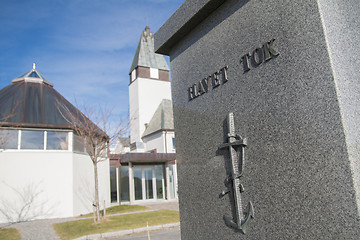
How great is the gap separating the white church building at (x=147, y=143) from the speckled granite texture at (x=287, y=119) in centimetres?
1938

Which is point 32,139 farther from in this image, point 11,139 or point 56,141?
point 56,141

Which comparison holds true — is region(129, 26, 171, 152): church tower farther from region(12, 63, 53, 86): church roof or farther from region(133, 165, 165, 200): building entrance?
region(12, 63, 53, 86): church roof

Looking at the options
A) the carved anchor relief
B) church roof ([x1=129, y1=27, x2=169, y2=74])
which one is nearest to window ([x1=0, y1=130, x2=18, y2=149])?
the carved anchor relief

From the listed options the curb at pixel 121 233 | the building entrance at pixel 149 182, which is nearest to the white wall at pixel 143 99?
the building entrance at pixel 149 182

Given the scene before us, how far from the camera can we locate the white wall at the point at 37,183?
1472 centimetres

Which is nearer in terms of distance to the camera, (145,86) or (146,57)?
(145,86)

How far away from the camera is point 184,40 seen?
3.70 m

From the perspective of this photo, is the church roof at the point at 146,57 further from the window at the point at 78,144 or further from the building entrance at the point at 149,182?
the window at the point at 78,144

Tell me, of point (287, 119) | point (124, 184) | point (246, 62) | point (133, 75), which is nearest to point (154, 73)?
point (133, 75)

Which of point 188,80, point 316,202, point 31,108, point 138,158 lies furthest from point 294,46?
point 138,158

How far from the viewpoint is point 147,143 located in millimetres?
31781

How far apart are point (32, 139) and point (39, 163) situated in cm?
150

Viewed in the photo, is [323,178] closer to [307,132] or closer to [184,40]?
[307,132]

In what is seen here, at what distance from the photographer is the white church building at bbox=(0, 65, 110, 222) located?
14828mm
